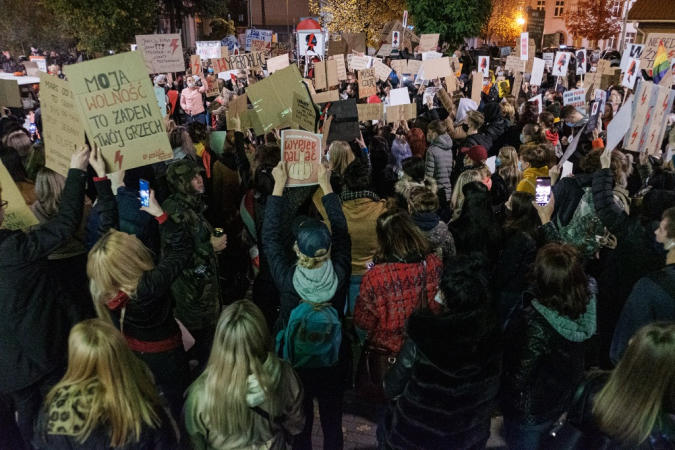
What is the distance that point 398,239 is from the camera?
335 centimetres

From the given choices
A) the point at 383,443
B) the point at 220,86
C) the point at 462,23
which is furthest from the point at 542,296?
the point at 462,23

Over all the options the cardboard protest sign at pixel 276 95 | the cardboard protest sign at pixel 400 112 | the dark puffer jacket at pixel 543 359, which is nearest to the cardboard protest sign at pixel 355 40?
the cardboard protest sign at pixel 400 112

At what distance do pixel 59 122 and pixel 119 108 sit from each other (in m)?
0.50

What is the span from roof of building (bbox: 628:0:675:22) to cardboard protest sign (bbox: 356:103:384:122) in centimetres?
1968

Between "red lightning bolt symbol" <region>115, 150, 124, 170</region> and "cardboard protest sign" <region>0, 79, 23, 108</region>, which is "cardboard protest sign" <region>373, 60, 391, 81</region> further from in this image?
"red lightning bolt symbol" <region>115, 150, 124, 170</region>

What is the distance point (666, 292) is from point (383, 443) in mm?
1931

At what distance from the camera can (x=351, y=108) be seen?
21.3 ft

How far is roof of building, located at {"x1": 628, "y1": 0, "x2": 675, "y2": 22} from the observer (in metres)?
21.5

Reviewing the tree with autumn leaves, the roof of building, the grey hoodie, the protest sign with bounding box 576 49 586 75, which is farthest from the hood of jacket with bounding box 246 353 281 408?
the tree with autumn leaves

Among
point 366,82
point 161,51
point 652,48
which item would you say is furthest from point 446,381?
point 652,48

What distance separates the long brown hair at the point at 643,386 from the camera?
7.36 ft

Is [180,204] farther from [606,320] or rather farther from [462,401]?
[606,320]

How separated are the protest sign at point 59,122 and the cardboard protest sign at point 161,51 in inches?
204

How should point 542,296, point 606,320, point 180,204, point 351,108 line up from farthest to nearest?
point 351,108 → point 606,320 → point 180,204 → point 542,296
